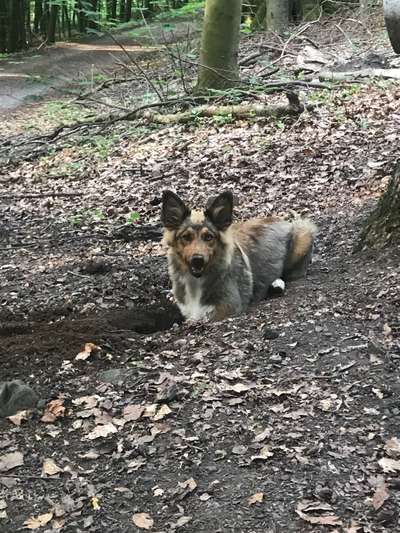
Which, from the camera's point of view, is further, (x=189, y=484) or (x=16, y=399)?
(x=16, y=399)

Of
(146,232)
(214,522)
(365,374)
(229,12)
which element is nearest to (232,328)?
(365,374)

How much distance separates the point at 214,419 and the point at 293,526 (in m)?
1.05

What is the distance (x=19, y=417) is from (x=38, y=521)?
1.09 meters

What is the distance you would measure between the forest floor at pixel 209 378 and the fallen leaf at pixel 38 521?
0.01 m

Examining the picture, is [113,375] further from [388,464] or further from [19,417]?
[388,464]

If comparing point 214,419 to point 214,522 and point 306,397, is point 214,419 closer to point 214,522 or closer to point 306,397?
point 306,397

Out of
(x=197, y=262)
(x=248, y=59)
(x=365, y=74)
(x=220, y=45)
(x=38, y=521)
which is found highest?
(x=220, y=45)

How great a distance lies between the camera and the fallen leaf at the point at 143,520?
11.9ft

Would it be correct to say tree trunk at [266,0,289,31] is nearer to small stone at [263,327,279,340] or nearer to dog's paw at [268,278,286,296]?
dog's paw at [268,278,286,296]

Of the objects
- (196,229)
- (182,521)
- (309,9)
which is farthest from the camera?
(309,9)

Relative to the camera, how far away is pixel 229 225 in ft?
21.6

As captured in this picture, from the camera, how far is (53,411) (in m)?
4.73

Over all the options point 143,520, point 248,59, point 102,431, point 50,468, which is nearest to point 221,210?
point 102,431

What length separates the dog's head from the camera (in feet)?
20.9
